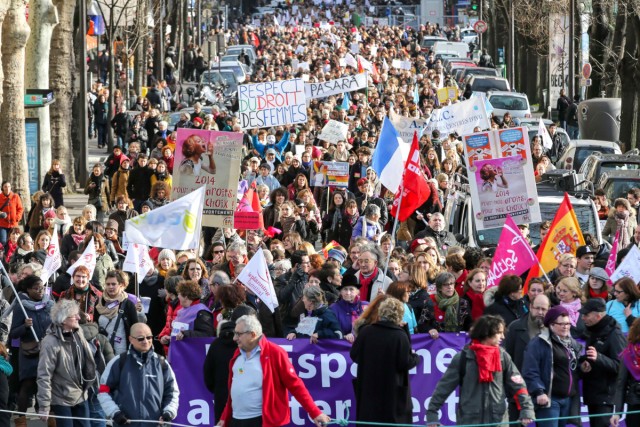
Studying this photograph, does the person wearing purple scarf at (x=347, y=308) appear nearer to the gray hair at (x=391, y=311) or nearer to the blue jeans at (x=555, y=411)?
the gray hair at (x=391, y=311)

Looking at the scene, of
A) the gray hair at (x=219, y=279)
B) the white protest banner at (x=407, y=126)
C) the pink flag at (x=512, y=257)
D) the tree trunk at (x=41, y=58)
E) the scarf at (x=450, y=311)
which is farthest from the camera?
the tree trunk at (x=41, y=58)

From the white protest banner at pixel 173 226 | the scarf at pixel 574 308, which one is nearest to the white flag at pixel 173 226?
the white protest banner at pixel 173 226

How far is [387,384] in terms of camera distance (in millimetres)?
10953

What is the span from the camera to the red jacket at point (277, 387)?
10297mm

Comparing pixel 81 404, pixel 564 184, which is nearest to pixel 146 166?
pixel 564 184

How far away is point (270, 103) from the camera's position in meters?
26.1

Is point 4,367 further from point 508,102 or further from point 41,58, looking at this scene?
point 508,102

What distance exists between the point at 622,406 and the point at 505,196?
6180mm

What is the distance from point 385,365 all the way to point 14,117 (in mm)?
16726

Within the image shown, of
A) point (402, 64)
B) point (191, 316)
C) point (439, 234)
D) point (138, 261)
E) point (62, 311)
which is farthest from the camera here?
point (402, 64)

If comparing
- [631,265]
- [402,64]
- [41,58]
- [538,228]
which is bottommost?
[538,228]

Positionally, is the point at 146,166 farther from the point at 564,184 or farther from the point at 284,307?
the point at 284,307

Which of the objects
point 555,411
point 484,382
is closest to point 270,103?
point 555,411

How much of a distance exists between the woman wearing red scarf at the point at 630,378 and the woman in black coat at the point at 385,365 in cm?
136
